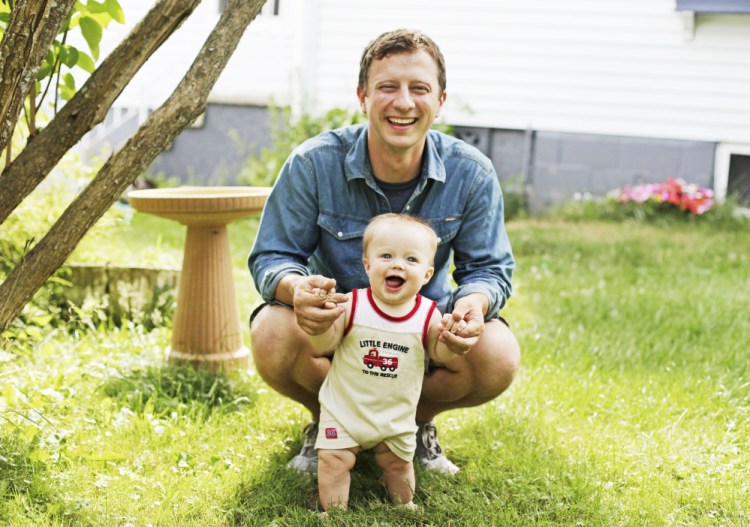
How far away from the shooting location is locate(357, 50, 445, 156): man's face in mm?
2771

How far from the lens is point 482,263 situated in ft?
9.75

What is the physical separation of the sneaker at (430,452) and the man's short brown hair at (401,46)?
112 centimetres

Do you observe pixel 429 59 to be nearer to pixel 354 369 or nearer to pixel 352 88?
pixel 354 369

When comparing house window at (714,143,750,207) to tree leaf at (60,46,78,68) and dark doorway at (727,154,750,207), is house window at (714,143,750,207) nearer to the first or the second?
dark doorway at (727,154,750,207)

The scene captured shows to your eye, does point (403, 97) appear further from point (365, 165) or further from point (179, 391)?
point (179, 391)

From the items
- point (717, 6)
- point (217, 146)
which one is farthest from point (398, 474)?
point (217, 146)

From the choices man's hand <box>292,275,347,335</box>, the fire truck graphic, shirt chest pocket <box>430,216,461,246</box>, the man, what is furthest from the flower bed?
man's hand <box>292,275,347,335</box>

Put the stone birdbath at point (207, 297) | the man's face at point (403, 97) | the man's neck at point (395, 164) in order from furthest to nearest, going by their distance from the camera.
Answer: the stone birdbath at point (207, 297) → the man's neck at point (395, 164) → the man's face at point (403, 97)

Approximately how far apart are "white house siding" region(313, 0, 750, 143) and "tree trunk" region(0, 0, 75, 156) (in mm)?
6426

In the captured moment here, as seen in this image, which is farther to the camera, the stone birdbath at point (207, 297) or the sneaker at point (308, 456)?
the stone birdbath at point (207, 297)

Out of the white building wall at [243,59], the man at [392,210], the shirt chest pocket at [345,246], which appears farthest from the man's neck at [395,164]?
the white building wall at [243,59]

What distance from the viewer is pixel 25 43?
2.30 meters

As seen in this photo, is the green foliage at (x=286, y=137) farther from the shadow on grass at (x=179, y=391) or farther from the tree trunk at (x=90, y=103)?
the tree trunk at (x=90, y=103)

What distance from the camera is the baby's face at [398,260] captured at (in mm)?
2529
